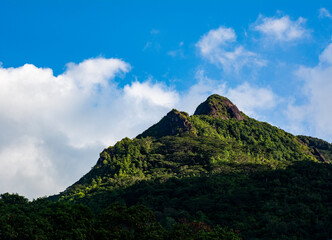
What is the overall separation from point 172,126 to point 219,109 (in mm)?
37344

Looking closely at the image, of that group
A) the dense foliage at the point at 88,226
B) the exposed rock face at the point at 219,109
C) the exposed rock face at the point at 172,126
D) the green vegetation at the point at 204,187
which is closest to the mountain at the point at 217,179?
the green vegetation at the point at 204,187

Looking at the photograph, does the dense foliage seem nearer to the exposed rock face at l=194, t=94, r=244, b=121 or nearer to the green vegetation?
the green vegetation

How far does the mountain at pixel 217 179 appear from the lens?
69562mm

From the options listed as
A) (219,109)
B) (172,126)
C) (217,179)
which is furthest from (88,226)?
(219,109)

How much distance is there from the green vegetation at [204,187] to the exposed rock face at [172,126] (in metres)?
0.47

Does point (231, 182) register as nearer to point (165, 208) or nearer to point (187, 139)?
point (165, 208)

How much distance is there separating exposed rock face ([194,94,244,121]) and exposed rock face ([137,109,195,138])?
22256 millimetres

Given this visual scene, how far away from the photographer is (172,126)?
538ft

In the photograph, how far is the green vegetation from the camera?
147 feet

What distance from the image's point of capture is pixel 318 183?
280 ft

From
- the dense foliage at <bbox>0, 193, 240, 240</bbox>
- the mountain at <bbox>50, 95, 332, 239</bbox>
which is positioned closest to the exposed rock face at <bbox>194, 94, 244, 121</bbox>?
the mountain at <bbox>50, 95, 332, 239</bbox>

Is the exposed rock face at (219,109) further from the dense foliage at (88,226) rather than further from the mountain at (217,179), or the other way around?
the dense foliage at (88,226)

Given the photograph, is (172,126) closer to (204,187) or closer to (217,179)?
(217,179)

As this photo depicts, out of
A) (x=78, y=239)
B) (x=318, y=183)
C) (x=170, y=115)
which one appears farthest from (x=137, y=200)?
(x=170, y=115)
